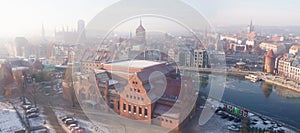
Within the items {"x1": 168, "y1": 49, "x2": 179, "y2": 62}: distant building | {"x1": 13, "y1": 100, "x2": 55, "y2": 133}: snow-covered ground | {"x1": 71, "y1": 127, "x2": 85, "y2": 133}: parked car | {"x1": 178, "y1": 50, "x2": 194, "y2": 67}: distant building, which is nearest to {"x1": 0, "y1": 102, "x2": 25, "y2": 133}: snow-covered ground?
{"x1": 13, "y1": 100, "x2": 55, "y2": 133}: snow-covered ground

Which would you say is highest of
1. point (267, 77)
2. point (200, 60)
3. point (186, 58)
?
point (186, 58)

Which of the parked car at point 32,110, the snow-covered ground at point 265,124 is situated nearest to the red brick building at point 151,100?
the parked car at point 32,110

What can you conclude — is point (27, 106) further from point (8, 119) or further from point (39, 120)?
point (39, 120)

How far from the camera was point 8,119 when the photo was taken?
642 centimetres

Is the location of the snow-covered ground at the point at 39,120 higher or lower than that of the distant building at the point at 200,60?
lower

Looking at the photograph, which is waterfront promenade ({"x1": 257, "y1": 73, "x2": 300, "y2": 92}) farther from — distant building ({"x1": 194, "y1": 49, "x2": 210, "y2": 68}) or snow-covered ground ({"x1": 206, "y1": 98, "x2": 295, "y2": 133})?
snow-covered ground ({"x1": 206, "y1": 98, "x2": 295, "y2": 133})

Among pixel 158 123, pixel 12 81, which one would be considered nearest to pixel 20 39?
pixel 12 81

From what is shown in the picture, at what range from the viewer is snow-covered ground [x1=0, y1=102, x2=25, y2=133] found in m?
5.80

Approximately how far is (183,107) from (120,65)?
3.99 meters

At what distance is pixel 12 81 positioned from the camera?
9250 mm

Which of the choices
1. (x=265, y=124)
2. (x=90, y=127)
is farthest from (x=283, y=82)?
(x=90, y=127)

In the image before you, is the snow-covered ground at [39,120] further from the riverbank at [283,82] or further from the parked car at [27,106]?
the riverbank at [283,82]

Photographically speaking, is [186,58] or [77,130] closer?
[77,130]

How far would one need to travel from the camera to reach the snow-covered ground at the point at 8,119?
19.0 ft
